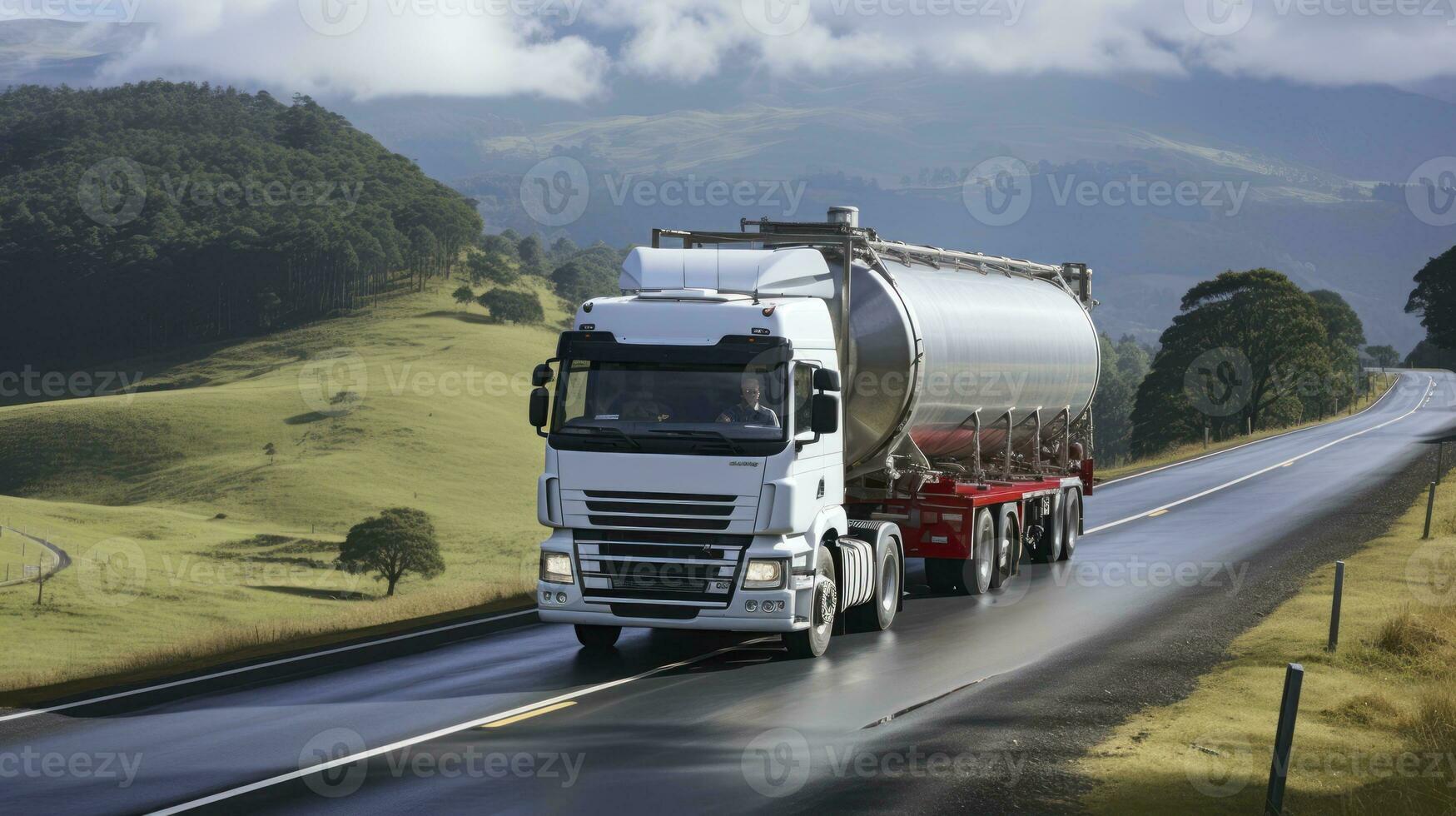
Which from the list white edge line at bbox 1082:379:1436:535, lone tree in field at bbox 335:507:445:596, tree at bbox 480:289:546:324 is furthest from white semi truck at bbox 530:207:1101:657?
tree at bbox 480:289:546:324

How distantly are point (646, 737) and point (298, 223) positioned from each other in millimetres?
156167

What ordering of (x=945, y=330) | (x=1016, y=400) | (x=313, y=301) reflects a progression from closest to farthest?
(x=945, y=330) → (x=1016, y=400) → (x=313, y=301)

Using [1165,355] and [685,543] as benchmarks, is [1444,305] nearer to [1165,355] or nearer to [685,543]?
[1165,355]

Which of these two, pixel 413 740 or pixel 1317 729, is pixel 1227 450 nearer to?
pixel 1317 729

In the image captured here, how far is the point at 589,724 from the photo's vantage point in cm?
1132

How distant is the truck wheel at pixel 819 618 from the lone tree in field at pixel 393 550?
2316 inches

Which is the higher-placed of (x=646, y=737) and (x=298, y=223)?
(x=298, y=223)

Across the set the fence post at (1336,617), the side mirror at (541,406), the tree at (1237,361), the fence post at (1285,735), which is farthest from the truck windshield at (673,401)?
the tree at (1237,361)

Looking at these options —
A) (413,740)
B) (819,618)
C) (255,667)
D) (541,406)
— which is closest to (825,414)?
(819,618)

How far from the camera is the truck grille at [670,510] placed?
13055mm

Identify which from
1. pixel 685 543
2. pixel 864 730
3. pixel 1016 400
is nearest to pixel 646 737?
pixel 864 730

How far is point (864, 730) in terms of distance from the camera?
1122 centimetres

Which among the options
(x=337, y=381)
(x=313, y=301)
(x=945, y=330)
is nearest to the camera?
(x=945, y=330)

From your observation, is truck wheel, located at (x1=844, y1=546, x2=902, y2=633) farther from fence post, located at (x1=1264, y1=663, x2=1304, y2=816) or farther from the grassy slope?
the grassy slope
